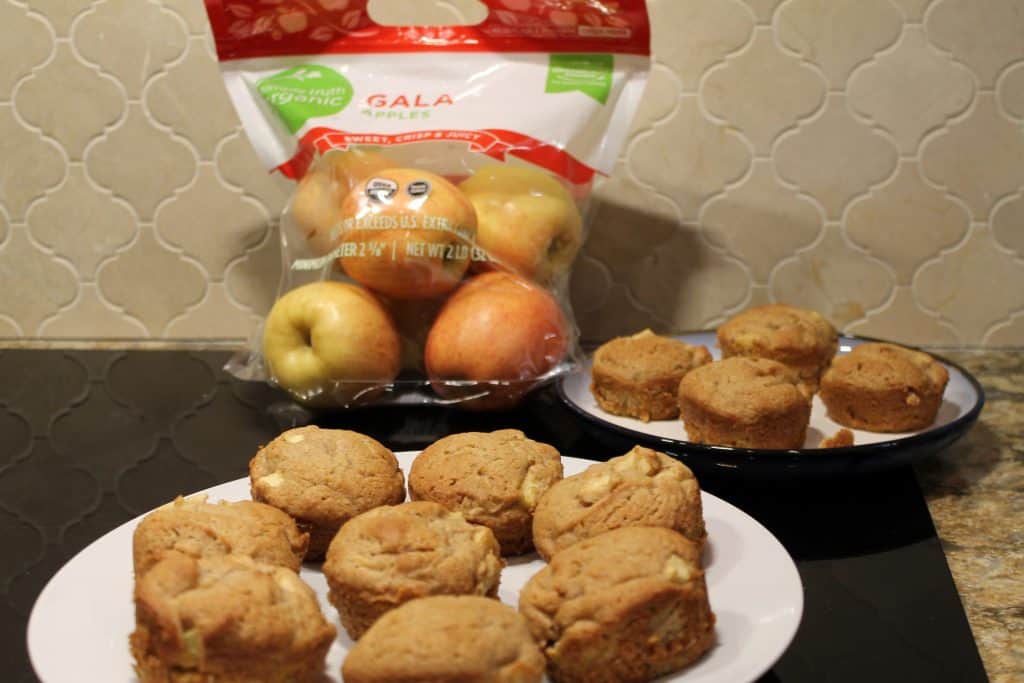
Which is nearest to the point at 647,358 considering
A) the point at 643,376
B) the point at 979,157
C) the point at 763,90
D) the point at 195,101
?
the point at 643,376

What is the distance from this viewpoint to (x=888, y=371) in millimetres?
1012

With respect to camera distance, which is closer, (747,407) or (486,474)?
(486,474)

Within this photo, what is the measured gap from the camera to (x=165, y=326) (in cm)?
141

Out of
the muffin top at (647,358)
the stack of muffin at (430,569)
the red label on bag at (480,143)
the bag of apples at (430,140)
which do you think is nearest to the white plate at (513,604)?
the stack of muffin at (430,569)

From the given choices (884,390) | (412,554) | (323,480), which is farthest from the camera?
(884,390)

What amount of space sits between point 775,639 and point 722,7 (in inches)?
31.9

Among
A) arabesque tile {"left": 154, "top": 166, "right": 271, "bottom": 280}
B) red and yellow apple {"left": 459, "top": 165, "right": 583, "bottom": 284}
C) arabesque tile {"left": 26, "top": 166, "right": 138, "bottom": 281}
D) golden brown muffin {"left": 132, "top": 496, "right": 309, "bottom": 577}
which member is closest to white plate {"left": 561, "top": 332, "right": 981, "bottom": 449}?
red and yellow apple {"left": 459, "top": 165, "right": 583, "bottom": 284}

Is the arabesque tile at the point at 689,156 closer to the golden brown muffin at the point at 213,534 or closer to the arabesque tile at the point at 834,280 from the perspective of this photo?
the arabesque tile at the point at 834,280

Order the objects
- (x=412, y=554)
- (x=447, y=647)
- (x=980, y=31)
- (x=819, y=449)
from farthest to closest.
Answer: (x=980, y=31)
(x=819, y=449)
(x=412, y=554)
(x=447, y=647)

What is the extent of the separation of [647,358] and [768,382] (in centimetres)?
14

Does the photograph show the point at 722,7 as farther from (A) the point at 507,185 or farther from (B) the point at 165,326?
(B) the point at 165,326

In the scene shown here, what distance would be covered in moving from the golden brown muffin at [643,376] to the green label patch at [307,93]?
40 centimetres

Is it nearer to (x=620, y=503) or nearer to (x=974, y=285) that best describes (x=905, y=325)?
(x=974, y=285)

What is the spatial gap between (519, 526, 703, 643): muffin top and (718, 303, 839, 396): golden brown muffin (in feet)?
1.55
